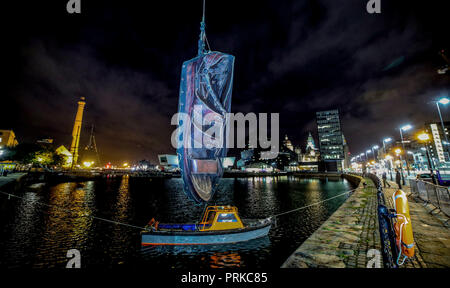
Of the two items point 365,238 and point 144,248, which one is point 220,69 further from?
point 144,248

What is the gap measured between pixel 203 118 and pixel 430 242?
10.3 metres

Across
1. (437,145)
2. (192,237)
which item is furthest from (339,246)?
(437,145)

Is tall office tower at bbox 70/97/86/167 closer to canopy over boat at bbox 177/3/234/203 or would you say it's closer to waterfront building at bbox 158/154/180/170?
waterfront building at bbox 158/154/180/170

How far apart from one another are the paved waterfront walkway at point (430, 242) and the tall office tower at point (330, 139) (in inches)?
5831

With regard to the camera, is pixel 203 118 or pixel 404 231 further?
pixel 203 118

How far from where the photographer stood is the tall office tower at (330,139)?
141 meters

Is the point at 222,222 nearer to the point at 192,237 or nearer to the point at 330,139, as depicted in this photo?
the point at 192,237

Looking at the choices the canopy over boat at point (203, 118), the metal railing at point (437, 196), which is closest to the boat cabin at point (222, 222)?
the canopy over boat at point (203, 118)

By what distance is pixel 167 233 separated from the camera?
1066 cm

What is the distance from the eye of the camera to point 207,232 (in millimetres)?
10664

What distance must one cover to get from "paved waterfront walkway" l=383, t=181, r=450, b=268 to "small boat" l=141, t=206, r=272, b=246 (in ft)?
24.4

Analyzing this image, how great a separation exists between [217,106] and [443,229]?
1187 centimetres

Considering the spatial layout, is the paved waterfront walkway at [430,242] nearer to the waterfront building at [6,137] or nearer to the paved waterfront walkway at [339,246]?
the paved waterfront walkway at [339,246]
